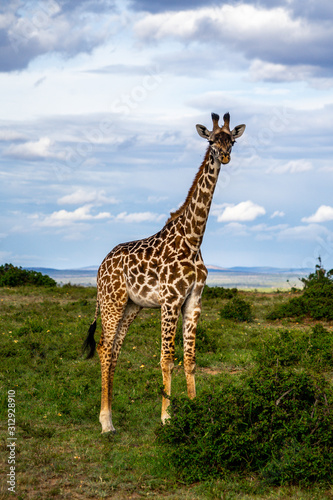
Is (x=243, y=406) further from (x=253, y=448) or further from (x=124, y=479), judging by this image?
(x=124, y=479)

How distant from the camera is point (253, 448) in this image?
22.3 feet

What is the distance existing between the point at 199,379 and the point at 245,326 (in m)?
6.55

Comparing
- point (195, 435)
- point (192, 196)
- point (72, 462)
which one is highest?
point (192, 196)

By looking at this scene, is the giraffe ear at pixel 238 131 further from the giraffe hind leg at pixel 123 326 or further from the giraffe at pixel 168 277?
the giraffe hind leg at pixel 123 326

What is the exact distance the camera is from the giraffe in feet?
28.1

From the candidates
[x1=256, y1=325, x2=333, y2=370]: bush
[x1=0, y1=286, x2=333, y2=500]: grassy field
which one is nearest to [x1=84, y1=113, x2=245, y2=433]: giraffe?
[x1=0, y1=286, x2=333, y2=500]: grassy field

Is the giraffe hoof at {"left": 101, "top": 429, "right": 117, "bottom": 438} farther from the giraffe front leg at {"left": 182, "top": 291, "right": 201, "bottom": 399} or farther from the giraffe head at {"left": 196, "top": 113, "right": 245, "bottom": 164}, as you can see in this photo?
the giraffe head at {"left": 196, "top": 113, "right": 245, "bottom": 164}

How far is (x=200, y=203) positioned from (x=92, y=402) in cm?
434

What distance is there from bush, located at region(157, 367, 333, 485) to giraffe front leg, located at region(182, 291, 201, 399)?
118cm

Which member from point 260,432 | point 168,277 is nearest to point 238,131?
point 168,277

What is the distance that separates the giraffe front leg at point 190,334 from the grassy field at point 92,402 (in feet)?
3.44

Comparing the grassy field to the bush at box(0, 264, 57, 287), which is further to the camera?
the bush at box(0, 264, 57, 287)

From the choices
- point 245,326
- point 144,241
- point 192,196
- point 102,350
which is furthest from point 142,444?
point 245,326

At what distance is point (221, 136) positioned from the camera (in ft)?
27.1
